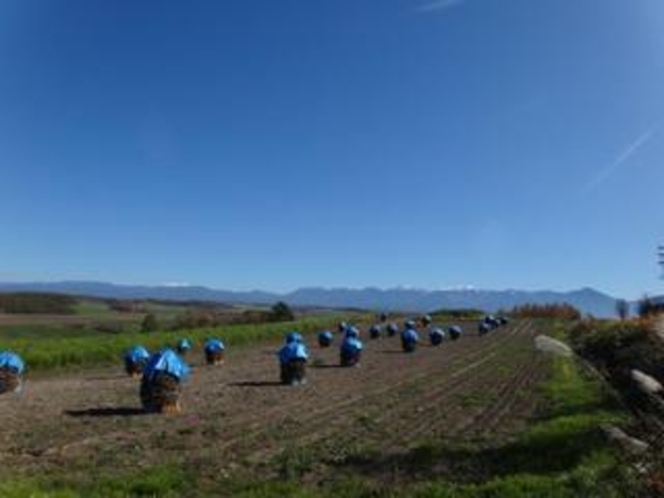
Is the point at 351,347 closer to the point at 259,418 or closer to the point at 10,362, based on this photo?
the point at 10,362

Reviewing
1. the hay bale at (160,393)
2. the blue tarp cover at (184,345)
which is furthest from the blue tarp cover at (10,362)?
the blue tarp cover at (184,345)

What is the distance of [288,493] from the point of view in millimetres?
15391

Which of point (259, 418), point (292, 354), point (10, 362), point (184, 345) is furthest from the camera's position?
point (184, 345)

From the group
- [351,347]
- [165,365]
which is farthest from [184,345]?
[165,365]

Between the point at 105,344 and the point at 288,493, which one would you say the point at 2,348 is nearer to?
the point at 105,344

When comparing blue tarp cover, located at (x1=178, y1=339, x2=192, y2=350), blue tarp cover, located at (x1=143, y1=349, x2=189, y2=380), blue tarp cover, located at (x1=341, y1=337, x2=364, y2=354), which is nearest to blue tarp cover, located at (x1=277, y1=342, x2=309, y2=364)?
blue tarp cover, located at (x1=143, y1=349, x2=189, y2=380)

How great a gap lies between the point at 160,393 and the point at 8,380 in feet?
33.9

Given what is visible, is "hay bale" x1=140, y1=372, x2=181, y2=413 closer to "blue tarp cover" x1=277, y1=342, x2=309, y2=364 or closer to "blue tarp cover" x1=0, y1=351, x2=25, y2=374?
"blue tarp cover" x1=277, y1=342, x2=309, y2=364

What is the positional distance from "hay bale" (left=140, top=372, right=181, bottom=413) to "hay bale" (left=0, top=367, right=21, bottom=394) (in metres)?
9.60

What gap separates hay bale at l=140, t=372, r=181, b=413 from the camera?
2775cm

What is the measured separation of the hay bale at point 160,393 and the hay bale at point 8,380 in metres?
9.60

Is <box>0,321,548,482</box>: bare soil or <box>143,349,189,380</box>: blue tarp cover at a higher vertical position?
<box>143,349,189,380</box>: blue tarp cover

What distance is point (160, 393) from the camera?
91.1ft

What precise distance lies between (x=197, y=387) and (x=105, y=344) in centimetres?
2115
